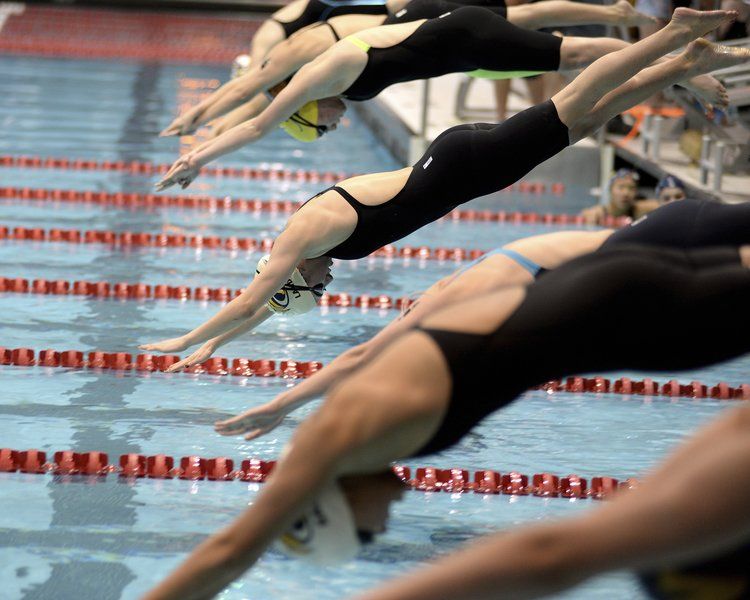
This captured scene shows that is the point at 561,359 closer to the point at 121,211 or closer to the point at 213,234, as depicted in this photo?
the point at 213,234

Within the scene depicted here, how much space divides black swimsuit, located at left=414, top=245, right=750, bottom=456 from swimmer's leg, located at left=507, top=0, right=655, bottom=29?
134 inches

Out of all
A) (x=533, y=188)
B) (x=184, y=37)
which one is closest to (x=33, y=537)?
(x=533, y=188)

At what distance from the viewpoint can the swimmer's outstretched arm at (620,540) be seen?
1498mm

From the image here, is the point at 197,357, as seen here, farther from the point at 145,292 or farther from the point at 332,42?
the point at 145,292

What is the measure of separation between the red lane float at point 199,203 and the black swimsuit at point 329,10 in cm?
215

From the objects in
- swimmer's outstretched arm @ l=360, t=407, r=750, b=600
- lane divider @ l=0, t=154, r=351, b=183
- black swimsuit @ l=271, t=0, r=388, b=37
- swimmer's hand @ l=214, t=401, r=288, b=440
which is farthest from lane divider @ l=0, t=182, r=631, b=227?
swimmer's outstretched arm @ l=360, t=407, r=750, b=600

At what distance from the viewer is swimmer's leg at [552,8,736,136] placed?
397 centimetres

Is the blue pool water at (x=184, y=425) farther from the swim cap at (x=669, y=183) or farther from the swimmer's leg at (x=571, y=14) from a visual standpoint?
the swimmer's leg at (x=571, y=14)

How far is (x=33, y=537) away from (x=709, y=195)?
500 centimetres

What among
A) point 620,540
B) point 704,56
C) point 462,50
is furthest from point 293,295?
point 620,540

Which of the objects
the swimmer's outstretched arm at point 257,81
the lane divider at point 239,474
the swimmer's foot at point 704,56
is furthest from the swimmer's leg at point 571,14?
the lane divider at point 239,474

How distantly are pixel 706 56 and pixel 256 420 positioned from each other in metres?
2.08

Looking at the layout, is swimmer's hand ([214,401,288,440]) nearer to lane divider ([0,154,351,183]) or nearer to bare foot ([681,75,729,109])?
bare foot ([681,75,729,109])

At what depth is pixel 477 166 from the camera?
4.39 m
